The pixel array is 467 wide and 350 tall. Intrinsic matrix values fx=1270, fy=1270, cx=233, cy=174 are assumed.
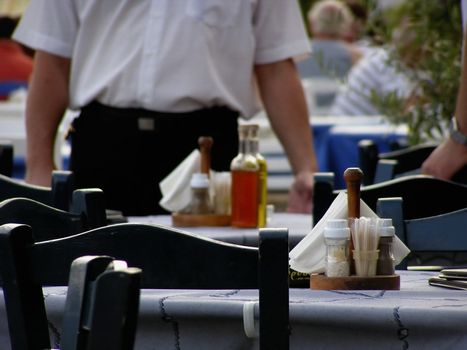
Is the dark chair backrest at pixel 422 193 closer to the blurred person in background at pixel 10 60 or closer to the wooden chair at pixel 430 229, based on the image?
the wooden chair at pixel 430 229

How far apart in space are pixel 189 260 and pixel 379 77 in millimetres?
4924

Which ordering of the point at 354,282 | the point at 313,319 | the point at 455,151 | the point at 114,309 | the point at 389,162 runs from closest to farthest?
the point at 114,309
the point at 313,319
the point at 354,282
the point at 455,151
the point at 389,162

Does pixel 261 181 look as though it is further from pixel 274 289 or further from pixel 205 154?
pixel 274 289

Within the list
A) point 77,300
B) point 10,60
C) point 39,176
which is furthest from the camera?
point 10,60

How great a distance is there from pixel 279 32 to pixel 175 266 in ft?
7.61

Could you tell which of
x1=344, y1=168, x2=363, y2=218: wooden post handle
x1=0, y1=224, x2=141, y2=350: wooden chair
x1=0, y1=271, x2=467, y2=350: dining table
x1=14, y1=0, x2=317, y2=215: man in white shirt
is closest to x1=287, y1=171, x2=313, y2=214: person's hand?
x1=14, y1=0, x2=317, y2=215: man in white shirt

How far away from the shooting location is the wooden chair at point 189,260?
175 centimetres

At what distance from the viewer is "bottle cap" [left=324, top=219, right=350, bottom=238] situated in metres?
2.16

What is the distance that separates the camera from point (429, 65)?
454 centimetres

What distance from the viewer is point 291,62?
13.7 ft

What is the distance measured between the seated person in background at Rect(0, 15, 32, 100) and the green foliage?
14.2 ft

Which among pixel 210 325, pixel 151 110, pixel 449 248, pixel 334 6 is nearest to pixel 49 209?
pixel 210 325

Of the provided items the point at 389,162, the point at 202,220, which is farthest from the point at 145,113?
the point at 389,162

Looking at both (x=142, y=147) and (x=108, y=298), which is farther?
(x=142, y=147)
